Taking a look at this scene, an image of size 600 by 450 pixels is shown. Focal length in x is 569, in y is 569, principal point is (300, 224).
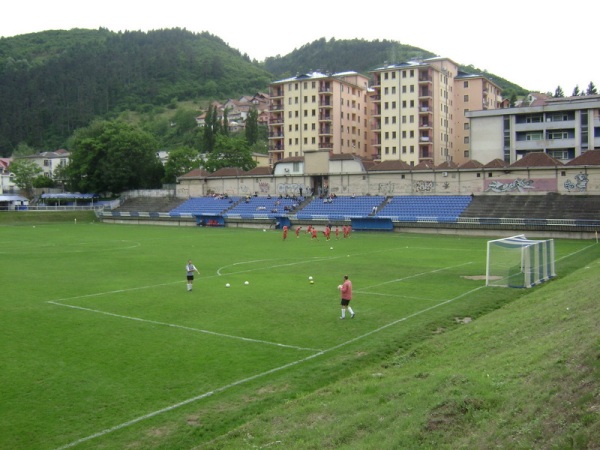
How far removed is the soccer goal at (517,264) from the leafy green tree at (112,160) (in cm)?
7862

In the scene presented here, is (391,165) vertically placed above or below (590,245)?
above

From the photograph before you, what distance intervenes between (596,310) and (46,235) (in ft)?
190

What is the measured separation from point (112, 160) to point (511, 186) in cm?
6350

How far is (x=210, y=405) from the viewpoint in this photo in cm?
1195

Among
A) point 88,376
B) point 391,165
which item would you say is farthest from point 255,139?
point 88,376

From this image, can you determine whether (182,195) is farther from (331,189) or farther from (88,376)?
(88,376)

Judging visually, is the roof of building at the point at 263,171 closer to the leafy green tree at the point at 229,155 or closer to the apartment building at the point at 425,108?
the leafy green tree at the point at 229,155

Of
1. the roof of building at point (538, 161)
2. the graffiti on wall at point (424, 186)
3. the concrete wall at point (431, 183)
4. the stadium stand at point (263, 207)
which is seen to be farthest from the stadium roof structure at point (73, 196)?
the roof of building at point (538, 161)

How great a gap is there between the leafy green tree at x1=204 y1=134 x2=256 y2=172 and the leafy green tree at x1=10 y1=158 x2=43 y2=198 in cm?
3436

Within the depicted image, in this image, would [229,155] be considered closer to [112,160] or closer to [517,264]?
[112,160]

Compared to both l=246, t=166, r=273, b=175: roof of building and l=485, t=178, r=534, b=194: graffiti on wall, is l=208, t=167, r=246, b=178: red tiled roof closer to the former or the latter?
l=246, t=166, r=273, b=175: roof of building

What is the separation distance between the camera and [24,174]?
106 meters

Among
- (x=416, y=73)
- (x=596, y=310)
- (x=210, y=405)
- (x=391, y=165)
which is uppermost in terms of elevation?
(x=416, y=73)

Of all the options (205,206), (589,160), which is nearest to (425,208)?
(589,160)
